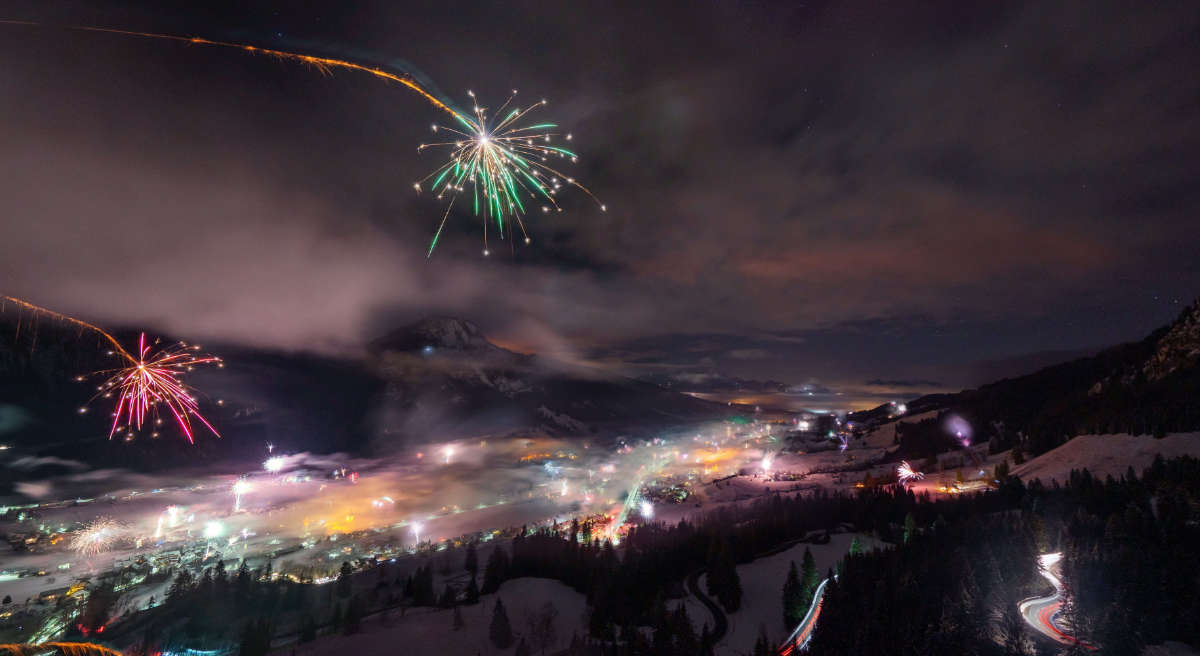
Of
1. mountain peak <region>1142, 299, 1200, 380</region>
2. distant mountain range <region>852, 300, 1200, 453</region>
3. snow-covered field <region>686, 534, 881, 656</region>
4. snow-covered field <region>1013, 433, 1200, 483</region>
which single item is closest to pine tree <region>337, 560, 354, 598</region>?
snow-covered field <region>686, 534, 881, 656</region>

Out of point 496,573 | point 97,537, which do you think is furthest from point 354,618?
point 97,537

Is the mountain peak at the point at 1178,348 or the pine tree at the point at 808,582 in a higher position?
the mountain peak at the point at 1178,348

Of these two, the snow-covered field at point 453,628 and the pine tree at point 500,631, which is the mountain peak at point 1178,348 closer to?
the snow-covered field at point 453,628

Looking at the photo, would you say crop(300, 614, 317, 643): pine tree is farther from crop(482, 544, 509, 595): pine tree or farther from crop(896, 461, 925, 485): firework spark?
crop(896, 461, 925, 485): firework spark

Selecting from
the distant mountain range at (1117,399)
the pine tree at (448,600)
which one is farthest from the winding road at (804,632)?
the distant mountain range at (1117,399)

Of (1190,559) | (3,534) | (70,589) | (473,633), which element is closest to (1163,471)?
(1190,559)

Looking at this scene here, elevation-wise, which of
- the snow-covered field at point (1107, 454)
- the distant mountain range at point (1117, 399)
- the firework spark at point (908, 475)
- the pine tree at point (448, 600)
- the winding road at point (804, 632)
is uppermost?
the distant mountain range at point (1117, 399)

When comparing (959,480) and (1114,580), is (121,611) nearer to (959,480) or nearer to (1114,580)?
(1114,580)
